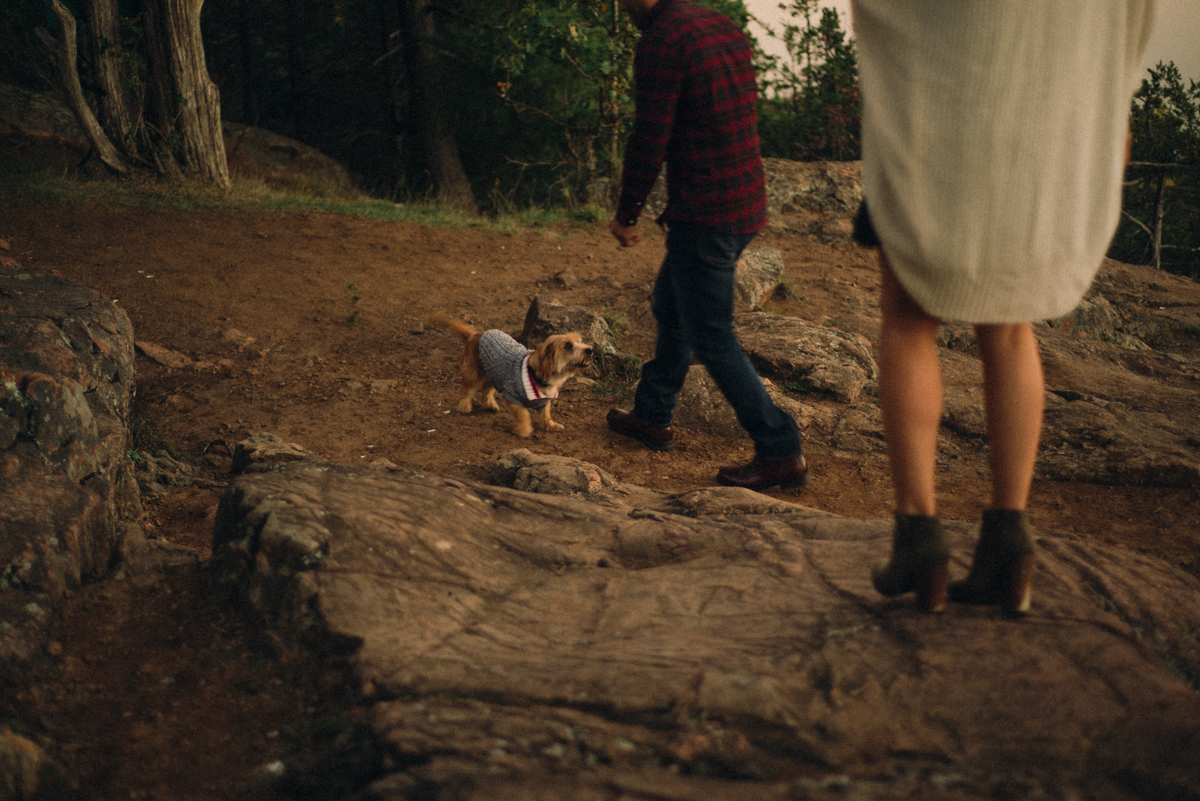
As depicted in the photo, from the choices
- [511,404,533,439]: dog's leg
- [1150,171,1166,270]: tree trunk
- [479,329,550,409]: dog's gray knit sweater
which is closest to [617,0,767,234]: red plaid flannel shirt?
[479,329,550,409]: dog's gray knit sweater

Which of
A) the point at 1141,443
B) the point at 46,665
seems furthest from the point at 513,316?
the point at 46,665

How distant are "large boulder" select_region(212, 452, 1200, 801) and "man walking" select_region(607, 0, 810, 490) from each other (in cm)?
106

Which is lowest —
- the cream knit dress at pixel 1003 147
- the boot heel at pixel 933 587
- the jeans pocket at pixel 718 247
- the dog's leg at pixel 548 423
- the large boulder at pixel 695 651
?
the dog's leg at pixel 548 423

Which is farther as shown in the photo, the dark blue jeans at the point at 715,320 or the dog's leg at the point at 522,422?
the dog's leg at the point at 522,422

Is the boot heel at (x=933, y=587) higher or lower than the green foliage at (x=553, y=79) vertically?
lower

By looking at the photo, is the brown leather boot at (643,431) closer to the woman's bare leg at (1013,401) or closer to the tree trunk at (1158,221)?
the woman's bare leg at (1013,401)

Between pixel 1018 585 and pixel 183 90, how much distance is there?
10.3m

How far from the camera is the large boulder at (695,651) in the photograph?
4.78 feet

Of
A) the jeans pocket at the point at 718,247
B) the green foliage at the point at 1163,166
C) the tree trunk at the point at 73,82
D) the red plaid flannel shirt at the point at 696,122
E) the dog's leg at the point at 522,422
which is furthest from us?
the green foliage at the point at 1163,166

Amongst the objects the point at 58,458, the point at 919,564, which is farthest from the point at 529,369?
the point at 919,564

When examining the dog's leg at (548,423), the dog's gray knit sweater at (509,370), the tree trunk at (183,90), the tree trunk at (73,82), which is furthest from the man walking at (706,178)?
the tree trunk at (73,82)

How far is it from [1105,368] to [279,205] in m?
8.04

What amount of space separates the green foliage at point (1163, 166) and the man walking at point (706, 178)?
32.9 ft

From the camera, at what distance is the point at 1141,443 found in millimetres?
4035
